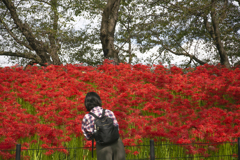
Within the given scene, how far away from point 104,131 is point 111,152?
41cm

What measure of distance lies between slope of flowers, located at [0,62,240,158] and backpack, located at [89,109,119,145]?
244 centimetres

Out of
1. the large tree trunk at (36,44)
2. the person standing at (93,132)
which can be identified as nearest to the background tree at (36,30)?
the large tree trunk at (36,44)

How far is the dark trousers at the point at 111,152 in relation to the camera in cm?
460

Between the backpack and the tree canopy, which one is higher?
the tree canopy

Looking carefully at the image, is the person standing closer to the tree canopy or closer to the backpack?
the backpack

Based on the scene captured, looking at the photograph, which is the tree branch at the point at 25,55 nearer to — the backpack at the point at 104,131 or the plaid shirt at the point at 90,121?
the plaid shirt at the point at 90,121

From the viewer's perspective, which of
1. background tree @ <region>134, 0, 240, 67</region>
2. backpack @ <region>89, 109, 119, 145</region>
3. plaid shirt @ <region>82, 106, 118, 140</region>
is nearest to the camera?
backpack @ <region>89, 109, 119, 145</region>

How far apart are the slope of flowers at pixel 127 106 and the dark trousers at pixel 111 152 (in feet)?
7.40

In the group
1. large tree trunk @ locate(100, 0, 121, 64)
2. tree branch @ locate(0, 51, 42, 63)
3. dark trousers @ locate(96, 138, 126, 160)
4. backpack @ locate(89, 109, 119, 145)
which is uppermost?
large tree trunk @ locate(100, 0, 121, 64)

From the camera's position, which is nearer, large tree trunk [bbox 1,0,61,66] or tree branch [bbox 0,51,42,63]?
large tree trunk [bbox 1,0,61,66]

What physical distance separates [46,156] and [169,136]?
125 inches

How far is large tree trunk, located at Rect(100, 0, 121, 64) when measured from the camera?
58.7ft

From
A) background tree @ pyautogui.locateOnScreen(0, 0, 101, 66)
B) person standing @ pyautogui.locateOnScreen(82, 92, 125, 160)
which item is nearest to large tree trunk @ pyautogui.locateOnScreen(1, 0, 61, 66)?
background tree @ pyautogui.locateOnScreen(0, 0, 101, 66)

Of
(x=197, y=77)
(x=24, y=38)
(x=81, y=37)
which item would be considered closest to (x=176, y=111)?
(x=197, y=77)
